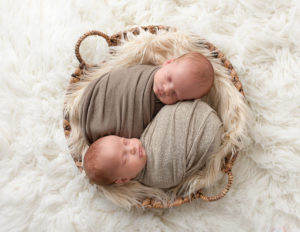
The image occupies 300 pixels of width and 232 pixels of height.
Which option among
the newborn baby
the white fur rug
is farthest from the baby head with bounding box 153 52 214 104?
the white fur rug

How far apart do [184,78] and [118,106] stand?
9.1 inches

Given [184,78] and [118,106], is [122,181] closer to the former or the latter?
[118,106]

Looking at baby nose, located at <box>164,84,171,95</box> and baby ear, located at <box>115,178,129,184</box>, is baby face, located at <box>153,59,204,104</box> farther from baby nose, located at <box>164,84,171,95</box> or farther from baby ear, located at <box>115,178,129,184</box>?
baby ear, located at <box>115,178,129,184</box>

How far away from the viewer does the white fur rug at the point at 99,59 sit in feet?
3.30

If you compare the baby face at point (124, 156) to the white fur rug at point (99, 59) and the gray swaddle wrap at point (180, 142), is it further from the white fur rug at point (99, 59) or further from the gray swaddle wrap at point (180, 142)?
the white fur rug at point (99, 59)

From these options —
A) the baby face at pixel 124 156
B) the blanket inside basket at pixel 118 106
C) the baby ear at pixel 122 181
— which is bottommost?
the baby ear at pixel 122 181

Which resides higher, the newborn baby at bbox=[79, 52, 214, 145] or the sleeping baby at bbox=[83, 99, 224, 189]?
the newborn baby at bbox=[79, 52, 214, 145]

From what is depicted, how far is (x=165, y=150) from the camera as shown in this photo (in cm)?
91

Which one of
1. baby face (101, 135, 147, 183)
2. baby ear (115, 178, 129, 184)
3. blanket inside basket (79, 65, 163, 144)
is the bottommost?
baby ear (115, 178, 129, 184)

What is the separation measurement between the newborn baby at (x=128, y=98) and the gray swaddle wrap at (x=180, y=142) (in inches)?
2.0

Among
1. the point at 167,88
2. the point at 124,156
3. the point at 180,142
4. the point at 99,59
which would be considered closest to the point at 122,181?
the point at 124,156

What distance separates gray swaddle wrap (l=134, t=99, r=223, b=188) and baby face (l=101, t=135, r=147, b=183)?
0.10ft

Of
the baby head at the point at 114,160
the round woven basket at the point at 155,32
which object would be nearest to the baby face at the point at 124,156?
the baby head at the point at 114,160

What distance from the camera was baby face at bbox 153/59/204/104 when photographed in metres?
0.91
